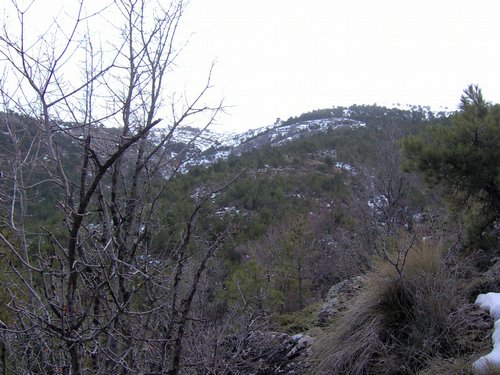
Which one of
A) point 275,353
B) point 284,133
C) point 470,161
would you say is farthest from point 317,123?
point 275,353

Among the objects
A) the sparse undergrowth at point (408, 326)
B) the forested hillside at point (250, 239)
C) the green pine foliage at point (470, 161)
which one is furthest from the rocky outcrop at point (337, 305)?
the green pine foliage at point (470, 161)

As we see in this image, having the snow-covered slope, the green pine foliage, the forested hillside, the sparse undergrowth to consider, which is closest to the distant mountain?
the snow-covered slope

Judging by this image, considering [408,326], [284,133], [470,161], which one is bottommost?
[408,326]

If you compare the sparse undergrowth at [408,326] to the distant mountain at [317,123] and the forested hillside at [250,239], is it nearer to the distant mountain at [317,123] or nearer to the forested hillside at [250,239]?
the forested hillside at [250,239]

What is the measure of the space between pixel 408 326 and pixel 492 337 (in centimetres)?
60

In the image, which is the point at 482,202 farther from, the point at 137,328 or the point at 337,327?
the point at 137,328

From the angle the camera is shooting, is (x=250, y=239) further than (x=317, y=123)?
No

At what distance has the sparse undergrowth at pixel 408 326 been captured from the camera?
3.33 m

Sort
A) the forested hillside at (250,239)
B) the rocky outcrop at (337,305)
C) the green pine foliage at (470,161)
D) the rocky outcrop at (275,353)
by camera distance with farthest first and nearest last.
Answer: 1. the green pine foliage at (470,161)
2. the rocky outcrop at (337,305)
3. the rocky outcrop at (275,353)
4. the forested hillside at (250,239)

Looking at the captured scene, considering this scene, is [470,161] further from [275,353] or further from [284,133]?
[284,133]

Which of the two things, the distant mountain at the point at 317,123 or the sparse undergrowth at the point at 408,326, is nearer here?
the sparse undergrowth at the point at 408,326

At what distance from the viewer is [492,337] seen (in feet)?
10.4

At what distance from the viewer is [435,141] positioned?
5.24m

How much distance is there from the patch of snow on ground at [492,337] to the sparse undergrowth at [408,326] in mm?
84
